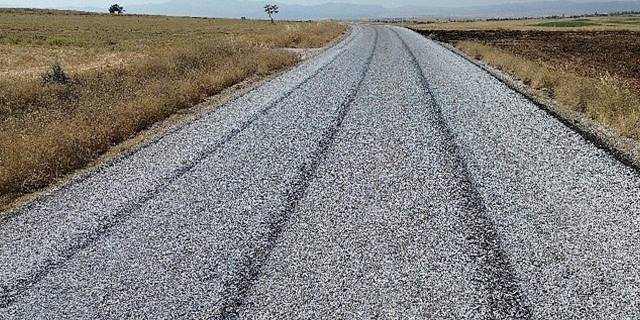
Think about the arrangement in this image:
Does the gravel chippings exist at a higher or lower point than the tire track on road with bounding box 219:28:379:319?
lower

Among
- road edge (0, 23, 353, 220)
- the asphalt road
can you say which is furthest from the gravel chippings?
road edge (0, 23, 353, 220)

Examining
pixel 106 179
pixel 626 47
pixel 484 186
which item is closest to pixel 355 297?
pixel 484 186

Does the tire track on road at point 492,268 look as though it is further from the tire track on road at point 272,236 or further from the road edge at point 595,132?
the road edge at point 595,132

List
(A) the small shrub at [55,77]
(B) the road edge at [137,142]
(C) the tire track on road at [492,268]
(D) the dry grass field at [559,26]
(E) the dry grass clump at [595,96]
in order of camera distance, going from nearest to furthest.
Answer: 1. (C) the tire track on road at [492,268]
2. (B) the road edge at [137,142]
3. (E) the dry grass clump at [595,96]
4. (A) the small shrub at [55,77]
5. (D) the dry grass field at [559,26]

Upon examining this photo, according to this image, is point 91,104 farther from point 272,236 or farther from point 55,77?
point 272,236

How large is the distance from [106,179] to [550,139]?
6339 mm

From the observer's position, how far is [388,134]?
29.3 feet

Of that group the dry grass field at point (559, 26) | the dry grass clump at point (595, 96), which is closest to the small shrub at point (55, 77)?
the dry grass clump at point (595, 96)

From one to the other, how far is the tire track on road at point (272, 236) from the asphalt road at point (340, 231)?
17 mm

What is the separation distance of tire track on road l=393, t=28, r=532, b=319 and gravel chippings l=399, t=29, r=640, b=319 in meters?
0.07

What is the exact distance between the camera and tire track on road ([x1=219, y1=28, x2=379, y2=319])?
157 inches

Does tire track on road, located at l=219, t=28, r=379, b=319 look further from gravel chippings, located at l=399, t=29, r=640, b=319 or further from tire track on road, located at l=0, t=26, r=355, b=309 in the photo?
gravel chippings, located at l=399, t=29, r=640, b=319

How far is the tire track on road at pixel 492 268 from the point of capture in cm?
377

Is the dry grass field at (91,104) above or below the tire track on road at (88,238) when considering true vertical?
above
